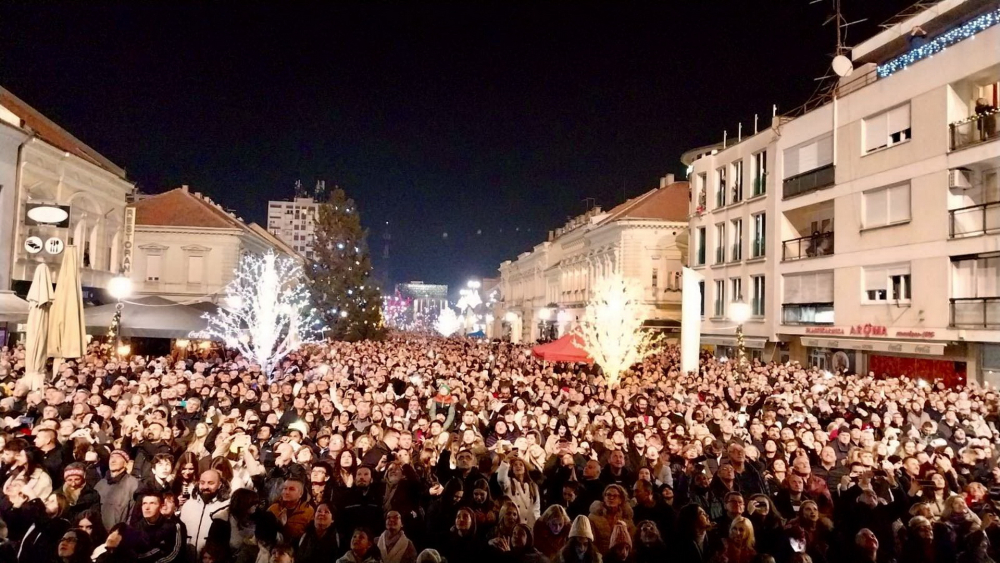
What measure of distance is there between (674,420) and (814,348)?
15.9 m

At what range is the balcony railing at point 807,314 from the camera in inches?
973

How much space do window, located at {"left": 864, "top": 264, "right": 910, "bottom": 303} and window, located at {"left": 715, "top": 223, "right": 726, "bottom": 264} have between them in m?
9.05

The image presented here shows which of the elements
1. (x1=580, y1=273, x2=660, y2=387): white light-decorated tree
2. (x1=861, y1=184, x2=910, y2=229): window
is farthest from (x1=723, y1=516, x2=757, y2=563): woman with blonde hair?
(x1=861, y1=184, x2=910, y2=229): window

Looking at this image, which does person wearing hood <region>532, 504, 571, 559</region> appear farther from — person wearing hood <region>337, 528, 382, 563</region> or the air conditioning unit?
the air conditioning unit

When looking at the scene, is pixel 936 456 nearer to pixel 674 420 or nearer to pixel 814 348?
pixel 674 420

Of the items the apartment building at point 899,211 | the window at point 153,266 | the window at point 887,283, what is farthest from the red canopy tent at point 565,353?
the window at point 153,266

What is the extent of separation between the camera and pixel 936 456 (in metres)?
8.70

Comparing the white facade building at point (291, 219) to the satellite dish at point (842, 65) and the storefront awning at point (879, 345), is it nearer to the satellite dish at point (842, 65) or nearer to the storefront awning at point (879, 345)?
the satellite dish at point (842, 65)

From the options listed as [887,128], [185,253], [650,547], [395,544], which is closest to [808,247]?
[887,128]

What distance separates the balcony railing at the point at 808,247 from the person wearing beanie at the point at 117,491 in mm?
23194

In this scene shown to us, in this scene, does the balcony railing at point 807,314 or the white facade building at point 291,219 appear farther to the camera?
the white facade building at point 291,219

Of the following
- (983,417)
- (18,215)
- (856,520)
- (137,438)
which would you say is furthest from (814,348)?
(18,215)

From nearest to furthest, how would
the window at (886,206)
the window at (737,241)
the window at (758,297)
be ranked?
the window at (886,206) → the window at (758,297) → the window at (737,241)

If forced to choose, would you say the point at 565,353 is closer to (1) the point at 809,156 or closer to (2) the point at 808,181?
(2) the point at 808,181
